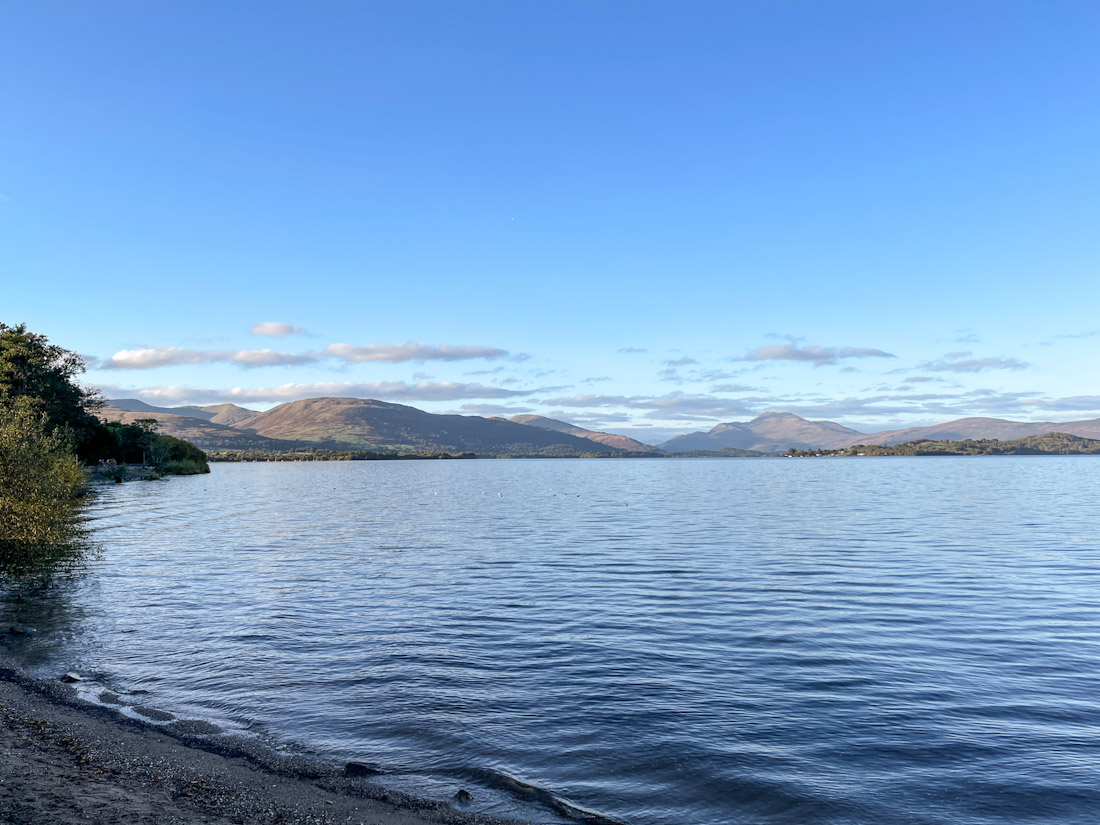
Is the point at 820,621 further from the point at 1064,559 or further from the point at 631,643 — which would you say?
the point at 1064,559

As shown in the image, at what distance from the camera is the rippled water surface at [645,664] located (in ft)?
53.1

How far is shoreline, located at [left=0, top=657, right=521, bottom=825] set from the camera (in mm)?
12719

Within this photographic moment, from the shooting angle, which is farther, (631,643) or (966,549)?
(966,549)

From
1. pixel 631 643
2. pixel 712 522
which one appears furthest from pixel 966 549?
pixel 631 643

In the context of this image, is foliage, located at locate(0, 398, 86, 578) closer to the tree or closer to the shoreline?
the shoreline

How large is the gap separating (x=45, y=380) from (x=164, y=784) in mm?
120299

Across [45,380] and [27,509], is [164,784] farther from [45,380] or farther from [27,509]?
[45,380]

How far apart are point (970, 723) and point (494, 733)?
13.4 m

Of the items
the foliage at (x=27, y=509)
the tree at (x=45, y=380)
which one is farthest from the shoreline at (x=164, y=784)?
the tree at (x=45, y=380)

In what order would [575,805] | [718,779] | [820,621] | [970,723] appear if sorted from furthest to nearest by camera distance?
[820,621] → [970,723] → [718,779] → [575,805]

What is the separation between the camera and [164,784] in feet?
46.5

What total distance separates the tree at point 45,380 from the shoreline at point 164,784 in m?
76.1

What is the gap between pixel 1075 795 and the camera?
15453mm

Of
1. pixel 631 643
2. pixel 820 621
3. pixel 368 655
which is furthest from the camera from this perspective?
pixel 820 621
